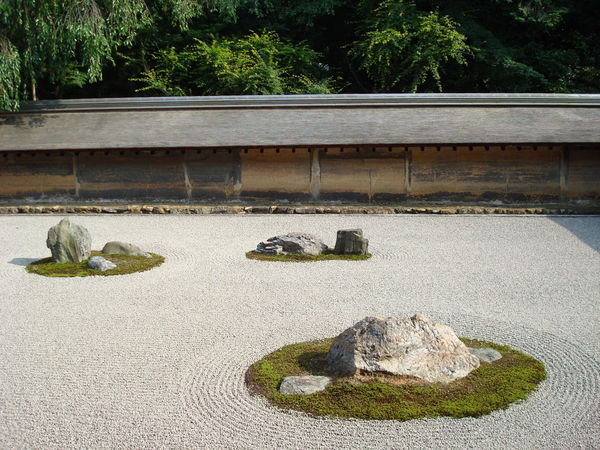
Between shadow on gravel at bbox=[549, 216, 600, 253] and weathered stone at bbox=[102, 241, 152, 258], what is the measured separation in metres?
7.72

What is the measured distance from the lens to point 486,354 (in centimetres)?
600

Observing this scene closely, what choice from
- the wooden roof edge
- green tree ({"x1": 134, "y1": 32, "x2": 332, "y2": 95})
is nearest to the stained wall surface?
the wooden roof edge

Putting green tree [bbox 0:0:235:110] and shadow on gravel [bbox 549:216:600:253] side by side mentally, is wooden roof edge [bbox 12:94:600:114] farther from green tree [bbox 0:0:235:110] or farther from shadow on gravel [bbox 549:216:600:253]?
shadow on gravel [bbox 549:216:600:253]

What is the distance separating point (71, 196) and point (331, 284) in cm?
919

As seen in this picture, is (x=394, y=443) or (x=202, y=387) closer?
(x=394, y=443)

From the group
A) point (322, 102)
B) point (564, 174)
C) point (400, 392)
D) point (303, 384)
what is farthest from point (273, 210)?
point (400, 392)

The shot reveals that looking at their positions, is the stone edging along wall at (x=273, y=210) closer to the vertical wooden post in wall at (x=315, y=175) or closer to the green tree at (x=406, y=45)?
the vertical wooden post in wall at (x=315, y=175)

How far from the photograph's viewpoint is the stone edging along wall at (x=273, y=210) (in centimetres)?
1452

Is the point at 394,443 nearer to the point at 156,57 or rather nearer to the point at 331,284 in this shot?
the point at 331,284

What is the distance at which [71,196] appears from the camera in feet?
50.9

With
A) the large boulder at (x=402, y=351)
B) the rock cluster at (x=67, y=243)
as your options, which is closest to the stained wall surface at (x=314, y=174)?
the rock cluster at (x=67, y=243)

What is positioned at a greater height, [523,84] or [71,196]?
[523,84]

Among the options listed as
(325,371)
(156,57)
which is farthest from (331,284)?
(156,57)

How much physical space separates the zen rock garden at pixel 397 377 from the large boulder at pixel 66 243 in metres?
5.35
